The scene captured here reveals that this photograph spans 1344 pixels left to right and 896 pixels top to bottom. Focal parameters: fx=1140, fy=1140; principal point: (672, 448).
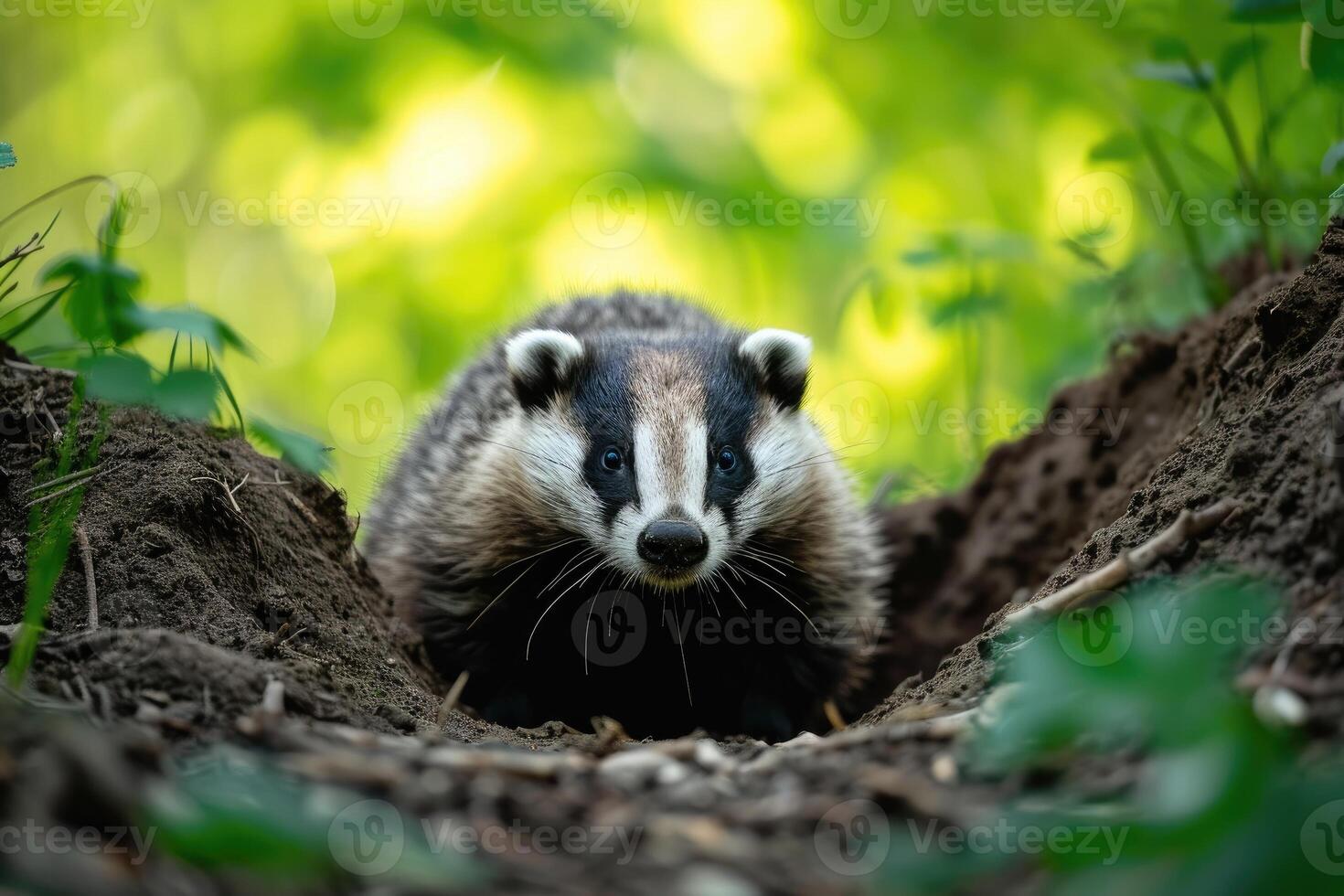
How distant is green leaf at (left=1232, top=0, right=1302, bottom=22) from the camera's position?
3980mm

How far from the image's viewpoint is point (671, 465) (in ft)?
15.1

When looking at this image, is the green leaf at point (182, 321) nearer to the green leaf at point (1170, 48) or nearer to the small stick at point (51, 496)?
the small stick at point (51, 496)

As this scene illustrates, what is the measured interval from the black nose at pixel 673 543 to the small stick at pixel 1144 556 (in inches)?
56.7

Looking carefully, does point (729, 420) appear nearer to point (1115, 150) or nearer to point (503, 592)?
point (503, 592)

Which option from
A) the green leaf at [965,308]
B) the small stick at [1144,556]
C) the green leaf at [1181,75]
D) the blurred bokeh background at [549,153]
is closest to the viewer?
the small stick at [1144,556]

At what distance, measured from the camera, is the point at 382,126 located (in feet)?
32.6

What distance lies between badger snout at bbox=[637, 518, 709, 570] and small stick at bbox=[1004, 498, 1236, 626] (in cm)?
144

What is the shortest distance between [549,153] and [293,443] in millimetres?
6868

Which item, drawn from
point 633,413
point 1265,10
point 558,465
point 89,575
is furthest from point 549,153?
point 89,575

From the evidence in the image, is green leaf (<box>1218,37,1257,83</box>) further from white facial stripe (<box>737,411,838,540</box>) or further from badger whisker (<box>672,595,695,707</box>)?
badger whisker (<box>672,595,695,707</box>)

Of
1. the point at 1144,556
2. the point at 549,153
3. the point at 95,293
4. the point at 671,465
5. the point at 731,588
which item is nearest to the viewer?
the point at 1144,556

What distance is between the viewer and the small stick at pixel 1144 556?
9.79 feet

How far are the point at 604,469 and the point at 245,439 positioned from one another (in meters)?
1.45

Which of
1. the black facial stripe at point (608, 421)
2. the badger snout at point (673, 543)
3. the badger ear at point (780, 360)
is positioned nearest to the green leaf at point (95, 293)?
the black facial stripe at point (608, 421)
